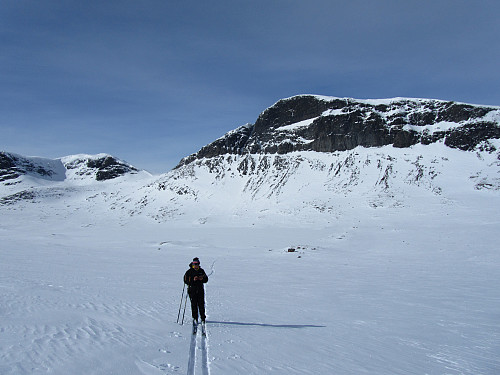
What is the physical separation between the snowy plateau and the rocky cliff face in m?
0.45

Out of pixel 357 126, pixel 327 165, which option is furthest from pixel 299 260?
pixel 357 126

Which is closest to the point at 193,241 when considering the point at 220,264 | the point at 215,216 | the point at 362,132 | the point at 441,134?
the point at 220,264

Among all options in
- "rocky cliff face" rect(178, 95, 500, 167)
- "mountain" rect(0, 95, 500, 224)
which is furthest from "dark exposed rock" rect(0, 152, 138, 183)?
"rocky cliff face" rect(178, 95, 500, 167)

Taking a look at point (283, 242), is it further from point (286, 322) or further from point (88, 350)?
point (88, 350)

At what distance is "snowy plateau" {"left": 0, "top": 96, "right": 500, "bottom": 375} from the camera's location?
6.44 m

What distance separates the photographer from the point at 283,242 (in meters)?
38.0

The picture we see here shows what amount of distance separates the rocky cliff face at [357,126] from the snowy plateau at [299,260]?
0.45 m

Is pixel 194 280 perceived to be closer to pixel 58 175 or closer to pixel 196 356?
pixel 196 356

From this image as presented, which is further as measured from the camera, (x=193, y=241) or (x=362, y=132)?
(x=362, y=132)

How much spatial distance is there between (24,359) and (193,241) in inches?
1531

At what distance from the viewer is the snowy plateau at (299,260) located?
21.1 ft

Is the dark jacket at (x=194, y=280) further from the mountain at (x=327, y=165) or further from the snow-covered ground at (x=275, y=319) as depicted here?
the mountain at (x=327, y=165)

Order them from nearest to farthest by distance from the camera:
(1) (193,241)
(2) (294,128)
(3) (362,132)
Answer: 1. (1) (193,241)
2. (3) (362,132)
3. (2) (294,128)

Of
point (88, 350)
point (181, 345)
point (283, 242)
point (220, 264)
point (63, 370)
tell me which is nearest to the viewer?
point (63, 370)
